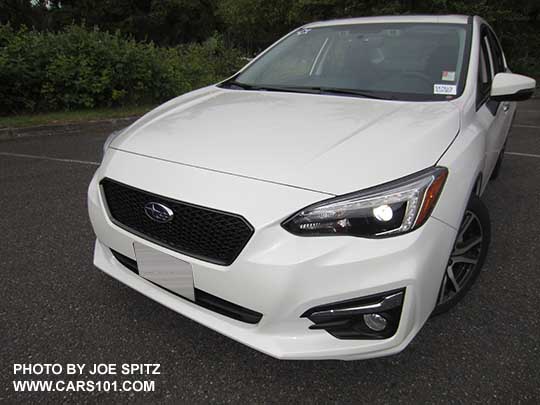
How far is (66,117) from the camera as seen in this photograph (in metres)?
6.49

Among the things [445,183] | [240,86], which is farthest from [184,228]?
[240,86]

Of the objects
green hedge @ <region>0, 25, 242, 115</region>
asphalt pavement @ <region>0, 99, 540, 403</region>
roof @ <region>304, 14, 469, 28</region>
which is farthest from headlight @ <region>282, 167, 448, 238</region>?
green hedge @ <region>0, 25, 242, 115</region>

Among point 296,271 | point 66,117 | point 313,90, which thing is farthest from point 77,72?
point 296,271

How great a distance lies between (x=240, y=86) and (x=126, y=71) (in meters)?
5.30

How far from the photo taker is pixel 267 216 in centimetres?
140

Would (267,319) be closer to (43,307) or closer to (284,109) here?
(284,109)

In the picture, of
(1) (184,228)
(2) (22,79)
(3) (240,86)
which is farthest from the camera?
(2) (22,79)

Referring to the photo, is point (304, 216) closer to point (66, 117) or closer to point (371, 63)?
point (371, 63)

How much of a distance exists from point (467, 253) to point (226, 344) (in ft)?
4.27

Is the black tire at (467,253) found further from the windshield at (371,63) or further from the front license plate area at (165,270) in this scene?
the front license plate area at (165,270)

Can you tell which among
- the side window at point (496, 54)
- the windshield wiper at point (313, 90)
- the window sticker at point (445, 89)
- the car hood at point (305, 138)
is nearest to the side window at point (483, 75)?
the window sticker at point (445, 89)

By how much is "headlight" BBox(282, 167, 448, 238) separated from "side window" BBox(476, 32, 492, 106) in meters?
1.13

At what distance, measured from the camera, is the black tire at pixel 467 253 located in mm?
1916

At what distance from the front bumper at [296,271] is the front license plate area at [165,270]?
0.04 metres
